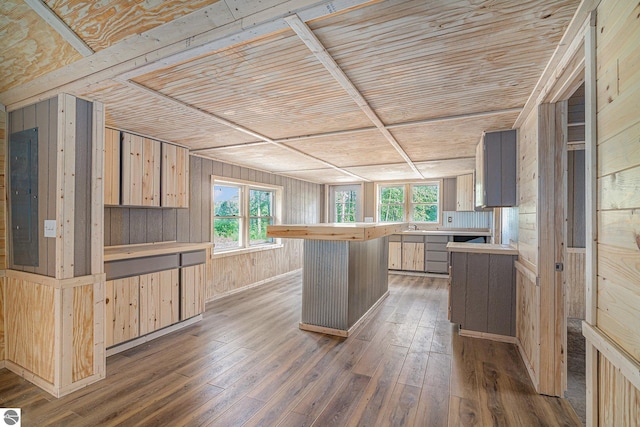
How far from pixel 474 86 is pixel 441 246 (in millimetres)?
4693

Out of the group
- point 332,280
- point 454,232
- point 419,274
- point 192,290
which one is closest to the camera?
point 332,280

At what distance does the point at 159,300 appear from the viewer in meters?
3.18

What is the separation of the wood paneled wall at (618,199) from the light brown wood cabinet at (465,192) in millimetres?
4942

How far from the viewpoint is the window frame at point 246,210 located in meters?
4.77

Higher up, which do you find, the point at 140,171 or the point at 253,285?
the point at 140,171

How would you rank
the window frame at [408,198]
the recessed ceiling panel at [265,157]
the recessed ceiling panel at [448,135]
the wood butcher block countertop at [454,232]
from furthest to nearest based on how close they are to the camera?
the window frame at [408,198], the wood butcher block countertop at [454,232], the recessed ceiling panel at [265,157], the recessed ceiling panel at [448,135]

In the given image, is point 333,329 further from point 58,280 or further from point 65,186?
point 65,186

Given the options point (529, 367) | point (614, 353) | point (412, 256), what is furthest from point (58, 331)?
point (412, 256)

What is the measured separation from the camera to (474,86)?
2098mm

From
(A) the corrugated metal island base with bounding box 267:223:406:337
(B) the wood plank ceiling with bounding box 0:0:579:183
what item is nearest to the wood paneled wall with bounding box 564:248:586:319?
(B) the wood plank ceiling with bounding box 0:0:579:183

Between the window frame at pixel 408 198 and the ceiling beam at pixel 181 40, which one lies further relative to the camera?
the window frame at pixel 408 198

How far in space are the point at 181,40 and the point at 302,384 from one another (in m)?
2.41

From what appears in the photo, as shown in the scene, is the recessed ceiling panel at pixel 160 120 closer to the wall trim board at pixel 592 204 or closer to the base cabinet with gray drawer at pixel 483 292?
the wall trim board at pixel 592 204

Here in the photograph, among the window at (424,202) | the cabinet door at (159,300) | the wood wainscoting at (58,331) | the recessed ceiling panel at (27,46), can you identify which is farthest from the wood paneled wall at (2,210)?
the window at (424,202)
